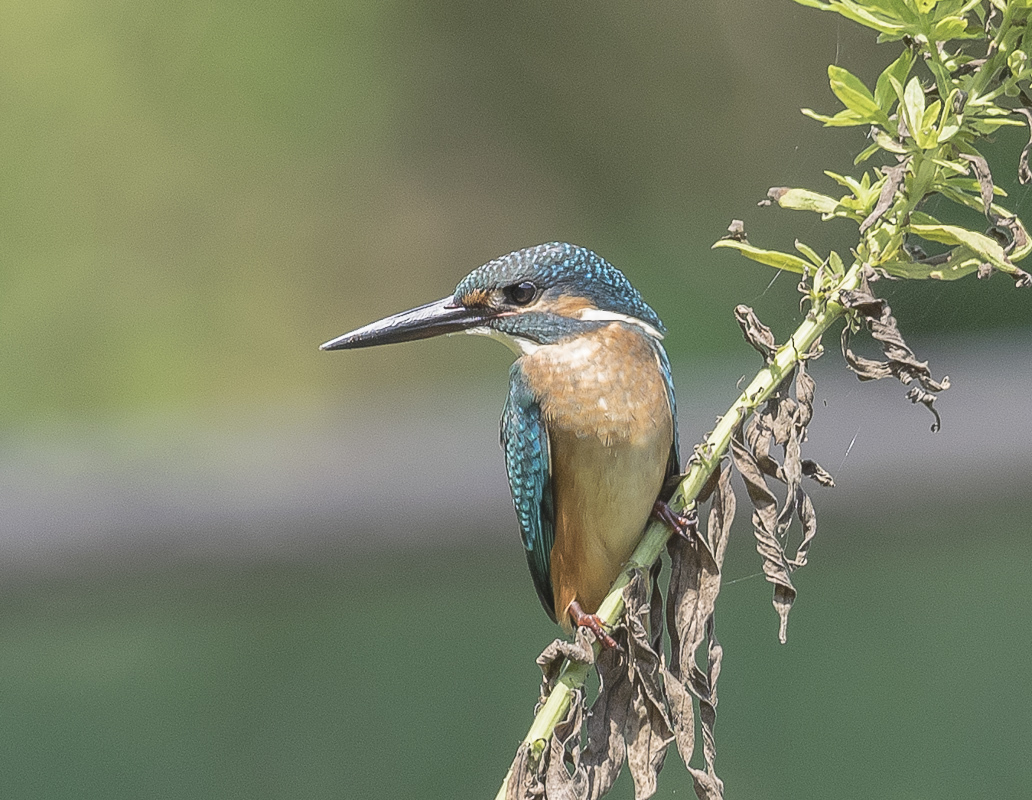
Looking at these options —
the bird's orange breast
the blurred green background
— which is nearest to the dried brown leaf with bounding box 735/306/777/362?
the bird's orange breast

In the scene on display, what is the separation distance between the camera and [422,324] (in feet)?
3.53

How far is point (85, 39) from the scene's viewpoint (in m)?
3.94

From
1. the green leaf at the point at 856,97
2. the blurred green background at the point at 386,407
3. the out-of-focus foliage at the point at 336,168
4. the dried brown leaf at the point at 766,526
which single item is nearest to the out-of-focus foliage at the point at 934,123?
the green leaf at the point at 856,97

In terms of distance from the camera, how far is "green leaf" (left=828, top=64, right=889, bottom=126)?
0.67 metres

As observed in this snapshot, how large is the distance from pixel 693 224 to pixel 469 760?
6.76ft

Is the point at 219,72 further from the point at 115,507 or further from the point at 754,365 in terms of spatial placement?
the point at 754,365

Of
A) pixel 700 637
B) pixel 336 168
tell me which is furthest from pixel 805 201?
pixel 336 168

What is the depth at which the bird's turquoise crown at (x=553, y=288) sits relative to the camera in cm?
112

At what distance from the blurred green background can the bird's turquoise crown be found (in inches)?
54.8

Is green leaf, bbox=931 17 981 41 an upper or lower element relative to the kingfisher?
upper

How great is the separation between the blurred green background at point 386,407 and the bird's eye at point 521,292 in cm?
142

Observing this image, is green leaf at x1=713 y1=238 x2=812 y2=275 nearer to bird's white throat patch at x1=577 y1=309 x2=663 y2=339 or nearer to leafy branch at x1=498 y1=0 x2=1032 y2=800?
leafy branch at x1=498 y1=0 x2=1032 y2=800

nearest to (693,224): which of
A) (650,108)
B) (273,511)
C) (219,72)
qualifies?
(650,108)

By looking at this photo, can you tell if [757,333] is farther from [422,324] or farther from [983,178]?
[422,324]
